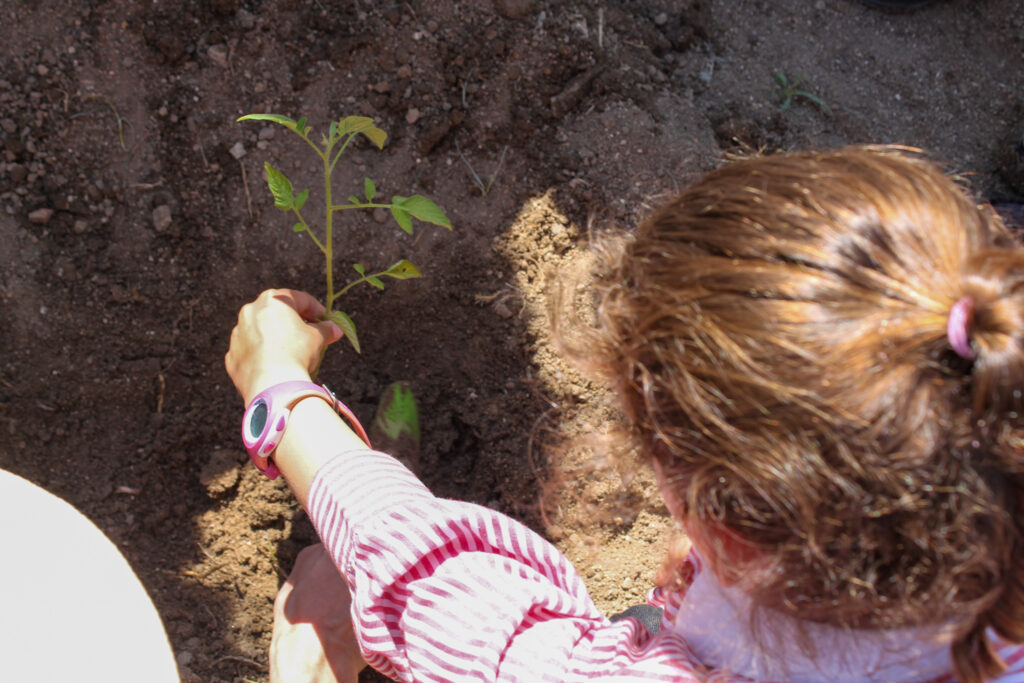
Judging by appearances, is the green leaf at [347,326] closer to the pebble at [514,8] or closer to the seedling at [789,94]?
the pebble at [514,8]

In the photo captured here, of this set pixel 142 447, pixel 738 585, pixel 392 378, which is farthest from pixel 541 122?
pixel 738 585

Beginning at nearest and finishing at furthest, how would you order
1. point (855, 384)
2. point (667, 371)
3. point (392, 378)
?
point (855, 384)
point (667, 371)
point (392, 378)

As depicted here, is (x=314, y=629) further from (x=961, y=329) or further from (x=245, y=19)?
(x=245, y=19)

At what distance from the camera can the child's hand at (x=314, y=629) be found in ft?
4.83

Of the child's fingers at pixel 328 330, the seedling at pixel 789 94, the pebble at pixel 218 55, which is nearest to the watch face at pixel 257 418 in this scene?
the child's fingers at pixel 328 330

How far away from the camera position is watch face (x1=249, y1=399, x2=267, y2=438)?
1.29m

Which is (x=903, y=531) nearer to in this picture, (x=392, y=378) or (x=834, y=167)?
(x=834, y=167)

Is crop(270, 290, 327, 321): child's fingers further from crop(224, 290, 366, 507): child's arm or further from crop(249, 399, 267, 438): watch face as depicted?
crop(249, 399, 267, 438): watch face

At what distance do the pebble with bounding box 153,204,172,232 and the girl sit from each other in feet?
4.10

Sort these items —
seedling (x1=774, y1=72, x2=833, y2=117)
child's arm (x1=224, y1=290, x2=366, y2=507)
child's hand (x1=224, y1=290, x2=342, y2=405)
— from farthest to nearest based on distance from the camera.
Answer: seedling (x1=774, y1=72, x2=833, y2=117)
child's hand (x1=224, y1=290, x2=342, y2=405)
child's arm (x1=224, y1=290, x2=366, y2=507)

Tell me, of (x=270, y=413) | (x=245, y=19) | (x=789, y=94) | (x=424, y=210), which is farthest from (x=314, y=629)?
(x=789, y=94)

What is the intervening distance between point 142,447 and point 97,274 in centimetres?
42

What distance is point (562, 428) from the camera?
5.93ft

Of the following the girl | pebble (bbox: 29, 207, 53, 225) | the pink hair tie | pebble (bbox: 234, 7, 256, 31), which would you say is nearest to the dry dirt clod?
pebble (bbox: 29, 207, 53, 225)
